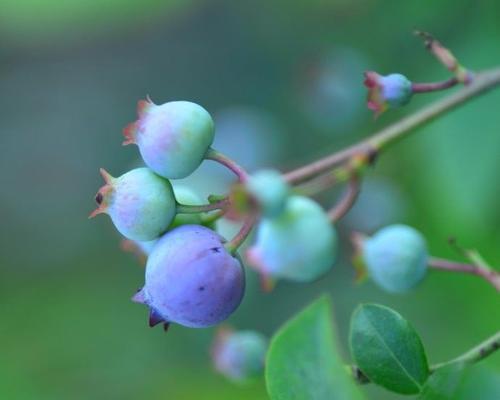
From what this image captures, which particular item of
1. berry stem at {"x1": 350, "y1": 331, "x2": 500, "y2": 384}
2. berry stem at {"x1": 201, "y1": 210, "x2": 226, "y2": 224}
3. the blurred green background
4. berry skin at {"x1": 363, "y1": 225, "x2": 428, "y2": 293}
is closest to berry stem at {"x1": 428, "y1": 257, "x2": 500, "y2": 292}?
berry skin at {"x1": 363, "y1": 225, "x2": 428, "y2": 293}

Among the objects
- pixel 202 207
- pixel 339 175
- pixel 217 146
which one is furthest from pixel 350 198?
pixel 217 146

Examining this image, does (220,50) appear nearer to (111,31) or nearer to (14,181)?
(111,31)

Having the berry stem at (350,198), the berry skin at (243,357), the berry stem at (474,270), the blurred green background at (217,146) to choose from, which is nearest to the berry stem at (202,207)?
the berry stem at (350,198)

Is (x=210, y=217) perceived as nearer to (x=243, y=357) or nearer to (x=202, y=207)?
(x=202, y=207)

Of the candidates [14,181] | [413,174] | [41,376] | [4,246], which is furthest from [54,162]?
[413,174]

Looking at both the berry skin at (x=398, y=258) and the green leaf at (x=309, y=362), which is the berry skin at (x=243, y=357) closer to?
the berry skin at (x=398, y=258)

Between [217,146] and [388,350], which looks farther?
[217,146]

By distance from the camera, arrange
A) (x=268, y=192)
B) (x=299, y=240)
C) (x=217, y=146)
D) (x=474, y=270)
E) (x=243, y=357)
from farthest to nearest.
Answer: (x=217, y=146), (x=243, y=357), (x=474, y=270), (x=299, y=240), (x=268, y=192)
